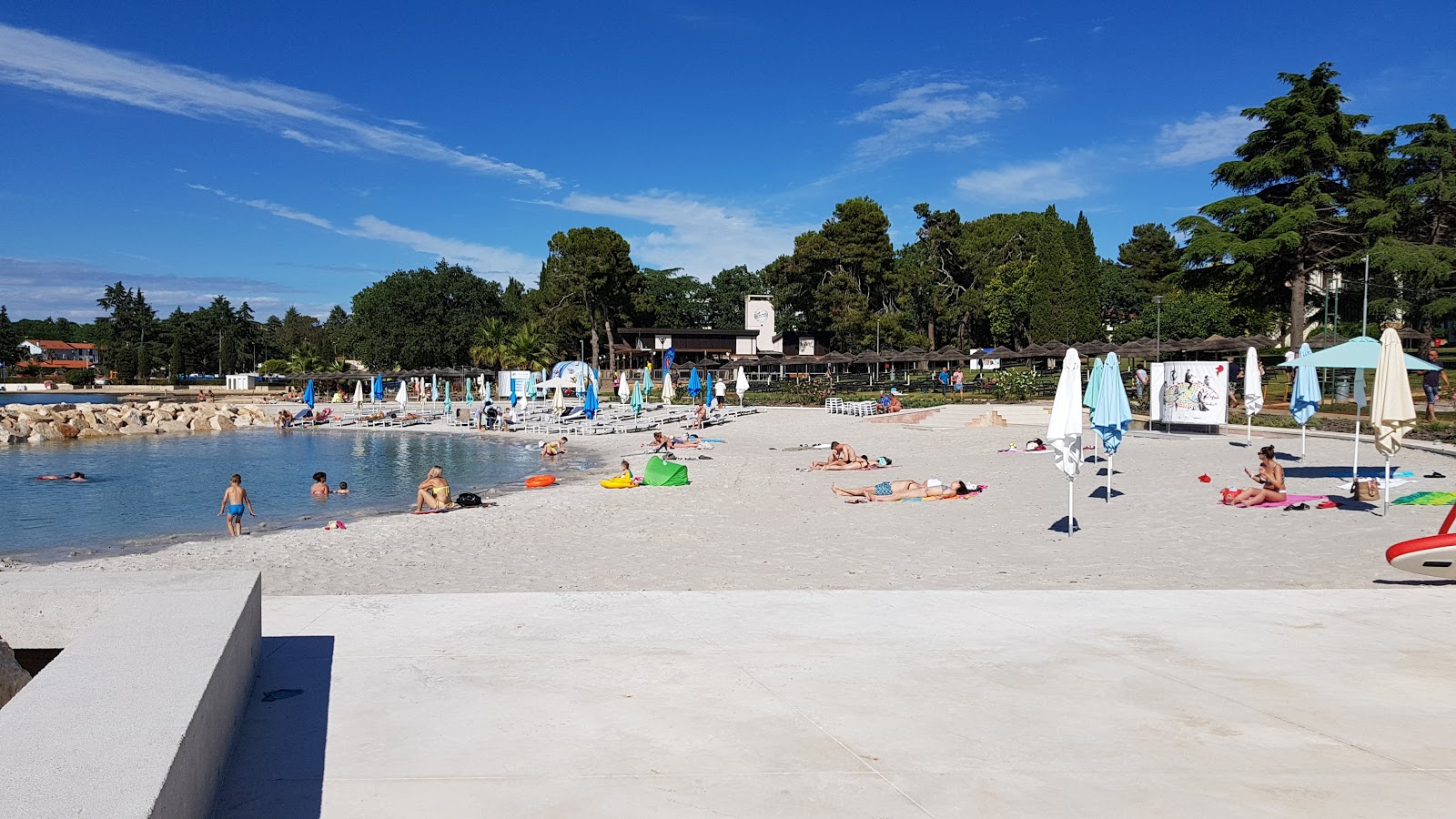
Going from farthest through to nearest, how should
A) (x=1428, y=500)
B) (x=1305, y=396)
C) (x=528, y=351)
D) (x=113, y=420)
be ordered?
(x=528, y=351)
(x=113, y=420)
(x=1305, y=396)
(x=1428, y=500)

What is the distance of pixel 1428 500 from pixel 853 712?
39.4 ft

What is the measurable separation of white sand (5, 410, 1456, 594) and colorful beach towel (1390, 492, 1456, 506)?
1.60 feet

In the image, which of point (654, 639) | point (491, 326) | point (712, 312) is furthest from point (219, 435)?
point (712, 312)

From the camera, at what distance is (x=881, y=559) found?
10.3 meters

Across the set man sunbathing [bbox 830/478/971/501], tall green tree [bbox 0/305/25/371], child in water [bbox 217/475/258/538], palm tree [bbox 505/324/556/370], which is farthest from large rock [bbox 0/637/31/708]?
tall green tree [bbox 0/305/25/371]

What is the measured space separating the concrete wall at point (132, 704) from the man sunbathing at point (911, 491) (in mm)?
11708

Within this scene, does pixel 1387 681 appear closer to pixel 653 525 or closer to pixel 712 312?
pixel 653 525

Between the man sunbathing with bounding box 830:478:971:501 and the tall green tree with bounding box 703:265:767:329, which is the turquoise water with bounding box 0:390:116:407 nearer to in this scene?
the tall green tree with bounding box 703:265:767:329

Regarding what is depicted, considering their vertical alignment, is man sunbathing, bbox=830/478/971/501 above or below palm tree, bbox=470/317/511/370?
below

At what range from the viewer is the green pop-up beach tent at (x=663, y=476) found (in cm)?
1833

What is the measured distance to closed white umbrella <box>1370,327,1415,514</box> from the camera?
36.1 feet

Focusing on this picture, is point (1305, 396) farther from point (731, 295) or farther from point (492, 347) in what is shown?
point (731, 295)

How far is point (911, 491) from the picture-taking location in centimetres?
1530

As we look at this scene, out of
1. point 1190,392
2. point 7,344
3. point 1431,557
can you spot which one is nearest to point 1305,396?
point 1190,392
